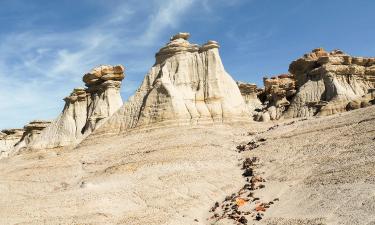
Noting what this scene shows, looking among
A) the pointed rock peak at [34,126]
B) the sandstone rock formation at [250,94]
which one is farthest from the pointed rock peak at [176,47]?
the pointed rock peak at [34,126]

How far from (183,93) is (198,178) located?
1936cm

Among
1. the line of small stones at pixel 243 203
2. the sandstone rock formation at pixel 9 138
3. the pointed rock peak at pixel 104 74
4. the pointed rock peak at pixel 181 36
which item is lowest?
the line of small stones at pixel 243 203

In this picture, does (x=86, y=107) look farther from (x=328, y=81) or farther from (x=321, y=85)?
(x=328, y=81)

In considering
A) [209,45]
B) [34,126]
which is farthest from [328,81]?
[34,126]

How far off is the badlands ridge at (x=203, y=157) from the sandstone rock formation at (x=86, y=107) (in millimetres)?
181

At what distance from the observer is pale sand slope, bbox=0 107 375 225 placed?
2327 centimetres

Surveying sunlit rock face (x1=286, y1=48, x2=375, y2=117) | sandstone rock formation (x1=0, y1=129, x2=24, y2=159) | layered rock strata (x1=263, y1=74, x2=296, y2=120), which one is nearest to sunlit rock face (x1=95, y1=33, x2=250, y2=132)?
sunlit rock face (x1=286, y1=48, x2=375, y2=117)

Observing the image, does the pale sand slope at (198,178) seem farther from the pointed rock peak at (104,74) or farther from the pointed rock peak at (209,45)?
the pointed rock peak at (104,74)

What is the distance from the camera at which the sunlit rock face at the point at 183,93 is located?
150ft

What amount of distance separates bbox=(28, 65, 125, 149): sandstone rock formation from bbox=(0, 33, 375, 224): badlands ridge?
0.18 m

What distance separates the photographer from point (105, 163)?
37.0 meters

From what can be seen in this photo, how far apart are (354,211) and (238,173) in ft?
36.3

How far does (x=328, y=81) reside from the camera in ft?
192

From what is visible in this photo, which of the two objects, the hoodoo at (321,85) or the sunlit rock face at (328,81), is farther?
the hoodoo at (321,85)
